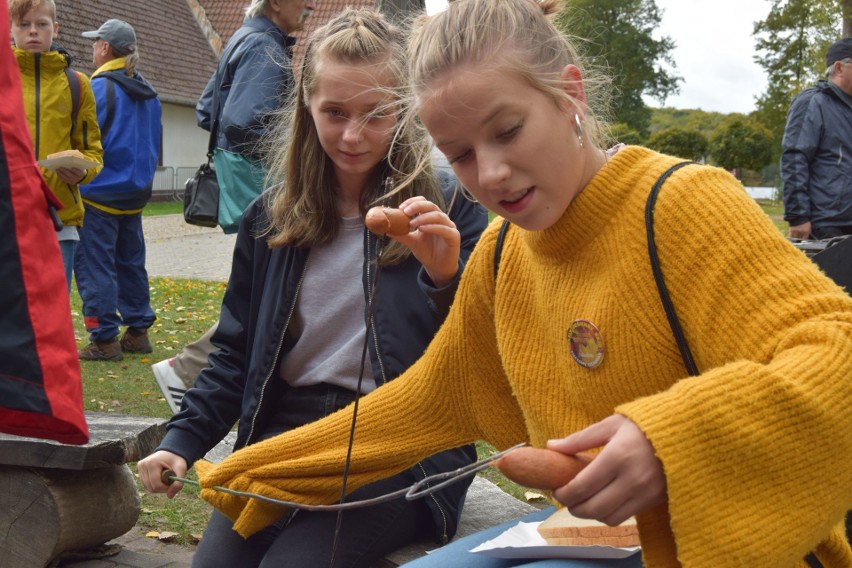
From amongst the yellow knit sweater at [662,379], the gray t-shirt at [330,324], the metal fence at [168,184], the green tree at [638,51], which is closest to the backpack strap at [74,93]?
the gray t-shirt at [330,324]

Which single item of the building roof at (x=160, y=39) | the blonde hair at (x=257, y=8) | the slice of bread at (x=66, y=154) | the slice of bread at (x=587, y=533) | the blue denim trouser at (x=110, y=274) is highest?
the blonde hair at (x=257, y=8)

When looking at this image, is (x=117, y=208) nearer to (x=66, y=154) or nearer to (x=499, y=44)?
(x=66, y=154)

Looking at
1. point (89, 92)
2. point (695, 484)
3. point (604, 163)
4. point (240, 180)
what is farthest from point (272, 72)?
point (695, 484)

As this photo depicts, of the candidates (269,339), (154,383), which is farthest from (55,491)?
(154,383)

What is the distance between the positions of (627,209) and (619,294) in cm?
16

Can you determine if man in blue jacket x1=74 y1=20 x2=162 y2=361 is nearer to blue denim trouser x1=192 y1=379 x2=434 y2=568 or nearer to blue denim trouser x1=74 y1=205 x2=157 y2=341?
blue denim trouser x1=74 y1=205 x2=157 y2=341

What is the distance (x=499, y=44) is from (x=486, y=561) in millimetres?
999

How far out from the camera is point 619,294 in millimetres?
1733

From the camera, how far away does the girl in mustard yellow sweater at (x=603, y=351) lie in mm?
1373

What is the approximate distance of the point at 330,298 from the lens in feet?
9.14

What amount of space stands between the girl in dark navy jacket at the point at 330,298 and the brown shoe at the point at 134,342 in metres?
4.83

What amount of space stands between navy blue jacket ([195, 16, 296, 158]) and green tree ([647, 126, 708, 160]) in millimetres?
43985

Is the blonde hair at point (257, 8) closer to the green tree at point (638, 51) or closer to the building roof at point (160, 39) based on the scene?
the building roof at point (160, 39)

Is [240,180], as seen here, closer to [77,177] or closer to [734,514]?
[77,177]
